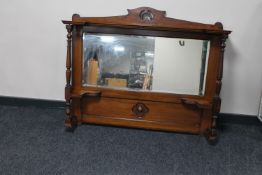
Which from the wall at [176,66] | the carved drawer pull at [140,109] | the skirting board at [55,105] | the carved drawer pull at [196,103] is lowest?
the skirting board at [55,105]

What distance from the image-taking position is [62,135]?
Answer: 1853mm

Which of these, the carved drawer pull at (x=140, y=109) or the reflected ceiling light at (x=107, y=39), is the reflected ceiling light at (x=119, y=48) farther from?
the carved drawer pull at (x=140, y=109)

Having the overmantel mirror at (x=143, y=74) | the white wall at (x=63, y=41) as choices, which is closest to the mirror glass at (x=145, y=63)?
the overmantel mirror at (x=143, y=74)

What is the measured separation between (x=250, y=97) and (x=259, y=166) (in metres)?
0.65

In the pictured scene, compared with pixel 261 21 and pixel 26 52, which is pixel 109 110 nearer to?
pixel 26 52

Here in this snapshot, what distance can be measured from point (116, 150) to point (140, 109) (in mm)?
356

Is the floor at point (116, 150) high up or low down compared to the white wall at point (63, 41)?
down

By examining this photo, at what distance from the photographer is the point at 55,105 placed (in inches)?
89.7

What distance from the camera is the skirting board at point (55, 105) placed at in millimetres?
2160

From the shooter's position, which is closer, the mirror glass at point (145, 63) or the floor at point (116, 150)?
the floor at point (116, 150)

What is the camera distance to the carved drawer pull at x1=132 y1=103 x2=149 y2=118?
192 cm

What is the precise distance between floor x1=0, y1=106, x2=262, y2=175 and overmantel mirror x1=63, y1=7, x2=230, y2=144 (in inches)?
3.5

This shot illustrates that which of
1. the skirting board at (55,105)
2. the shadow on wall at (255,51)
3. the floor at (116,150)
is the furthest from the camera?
the skirting board at (55,105)

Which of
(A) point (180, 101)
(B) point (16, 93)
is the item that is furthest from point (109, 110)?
(B) point (16, 93)
